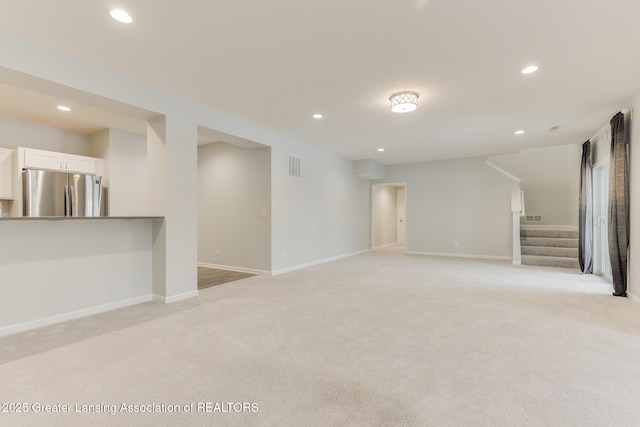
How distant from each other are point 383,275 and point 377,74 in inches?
139

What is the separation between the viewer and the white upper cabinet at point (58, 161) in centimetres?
431

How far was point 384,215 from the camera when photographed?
33.7 feet

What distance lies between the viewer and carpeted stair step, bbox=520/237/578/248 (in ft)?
22.1

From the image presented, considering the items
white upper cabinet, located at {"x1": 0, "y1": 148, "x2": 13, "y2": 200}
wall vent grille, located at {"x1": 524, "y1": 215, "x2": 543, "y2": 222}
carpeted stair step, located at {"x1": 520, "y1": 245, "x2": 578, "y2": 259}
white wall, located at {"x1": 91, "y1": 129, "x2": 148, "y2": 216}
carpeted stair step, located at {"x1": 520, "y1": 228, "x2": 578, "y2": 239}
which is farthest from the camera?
wall vent grille, located at {"x1": 524, "y1": 215, "x2": 543, "y2": 222}

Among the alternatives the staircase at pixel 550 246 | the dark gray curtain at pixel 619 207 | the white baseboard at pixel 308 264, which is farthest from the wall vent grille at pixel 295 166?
the staircase at pixel 550 246

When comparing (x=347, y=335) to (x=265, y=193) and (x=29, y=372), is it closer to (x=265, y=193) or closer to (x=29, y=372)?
(x=29, y=372)

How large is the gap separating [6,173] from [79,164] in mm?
863

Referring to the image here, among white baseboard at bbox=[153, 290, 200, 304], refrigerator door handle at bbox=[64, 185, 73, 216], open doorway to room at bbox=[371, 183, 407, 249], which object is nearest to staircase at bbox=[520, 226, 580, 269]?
open doorway to room at bbox=[371, 183, 407, 249]

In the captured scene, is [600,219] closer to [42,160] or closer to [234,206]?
[234,206]

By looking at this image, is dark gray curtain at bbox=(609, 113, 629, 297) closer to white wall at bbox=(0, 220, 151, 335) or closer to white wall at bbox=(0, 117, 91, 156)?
white wall at bbox=(0, 220, 151, 335)

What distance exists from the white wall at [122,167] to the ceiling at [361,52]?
0.78m

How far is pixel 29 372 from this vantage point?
2.07 meters

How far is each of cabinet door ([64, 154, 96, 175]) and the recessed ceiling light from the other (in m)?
3.57

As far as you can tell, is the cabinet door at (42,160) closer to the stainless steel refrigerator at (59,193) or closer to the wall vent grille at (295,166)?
the stainless steel refrigerator at (59,193)
